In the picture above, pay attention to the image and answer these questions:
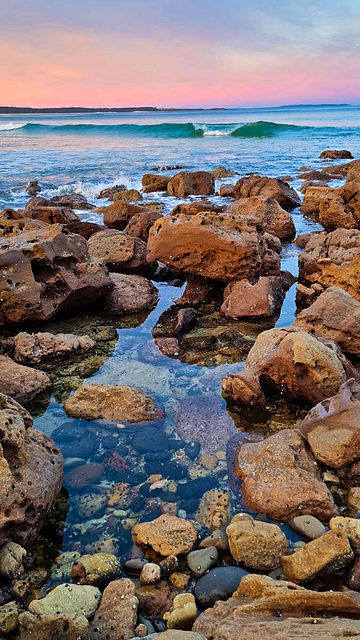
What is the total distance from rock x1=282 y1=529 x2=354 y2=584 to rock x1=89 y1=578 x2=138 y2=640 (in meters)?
0.88

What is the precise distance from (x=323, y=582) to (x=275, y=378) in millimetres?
2028

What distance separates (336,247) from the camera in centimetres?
746

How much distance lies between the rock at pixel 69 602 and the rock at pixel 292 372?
231 cm

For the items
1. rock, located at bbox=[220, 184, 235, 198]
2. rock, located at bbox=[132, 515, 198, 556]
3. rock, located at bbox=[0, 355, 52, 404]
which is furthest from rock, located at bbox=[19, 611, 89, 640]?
rock, located at bbox=[220, 184, 235, 198]

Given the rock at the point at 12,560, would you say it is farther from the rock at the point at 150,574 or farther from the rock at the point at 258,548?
the rock at the point at 258,548

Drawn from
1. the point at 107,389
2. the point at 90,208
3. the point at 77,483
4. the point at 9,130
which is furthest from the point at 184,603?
the point at 9,130

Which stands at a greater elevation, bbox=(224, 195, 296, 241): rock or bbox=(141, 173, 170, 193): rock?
bbox=(141, 173, 170, 193): rock

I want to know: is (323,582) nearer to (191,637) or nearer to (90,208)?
(191,637)

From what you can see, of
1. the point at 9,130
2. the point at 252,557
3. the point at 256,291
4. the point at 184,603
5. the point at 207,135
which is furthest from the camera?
the point at 9,130

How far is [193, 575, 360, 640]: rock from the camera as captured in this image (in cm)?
219

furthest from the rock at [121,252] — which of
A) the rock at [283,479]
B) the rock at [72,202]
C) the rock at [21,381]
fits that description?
the rock at [72,202]

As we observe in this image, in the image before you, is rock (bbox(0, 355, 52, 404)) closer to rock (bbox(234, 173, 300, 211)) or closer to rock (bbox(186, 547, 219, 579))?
rock (bbox(186, 547, 219, 579))

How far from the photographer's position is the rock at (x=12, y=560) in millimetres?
2889

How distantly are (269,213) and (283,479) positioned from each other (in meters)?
7.78
